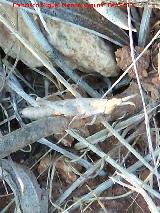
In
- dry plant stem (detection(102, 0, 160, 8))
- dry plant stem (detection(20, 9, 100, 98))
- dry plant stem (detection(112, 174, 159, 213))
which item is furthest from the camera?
dry plant stem (detection(20, 9, 100, 98))

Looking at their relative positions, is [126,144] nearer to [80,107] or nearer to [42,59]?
[80,107]

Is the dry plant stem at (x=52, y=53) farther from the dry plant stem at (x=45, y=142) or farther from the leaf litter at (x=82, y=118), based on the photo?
the dry plant stem at (x=45, y=142)

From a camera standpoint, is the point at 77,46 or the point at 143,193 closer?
the point at 143,193

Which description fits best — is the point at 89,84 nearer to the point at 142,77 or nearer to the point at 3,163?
the point at 142,77

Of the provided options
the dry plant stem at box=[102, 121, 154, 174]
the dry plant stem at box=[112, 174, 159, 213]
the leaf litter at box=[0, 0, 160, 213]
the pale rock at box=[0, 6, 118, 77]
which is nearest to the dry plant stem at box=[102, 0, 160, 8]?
the leaf litter at box=[0, 0, 160, 213]

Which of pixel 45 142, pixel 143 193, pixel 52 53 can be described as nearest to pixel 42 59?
pixel 52 53

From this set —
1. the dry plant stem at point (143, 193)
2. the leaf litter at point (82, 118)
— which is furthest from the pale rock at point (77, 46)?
the dry plant stem at point (143, 193)

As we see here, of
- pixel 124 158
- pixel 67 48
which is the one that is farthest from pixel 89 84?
pixel 124 158

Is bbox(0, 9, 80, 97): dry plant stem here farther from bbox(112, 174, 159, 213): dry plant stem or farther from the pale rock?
bbox(112, 174, 159, 213): dry plant stem
